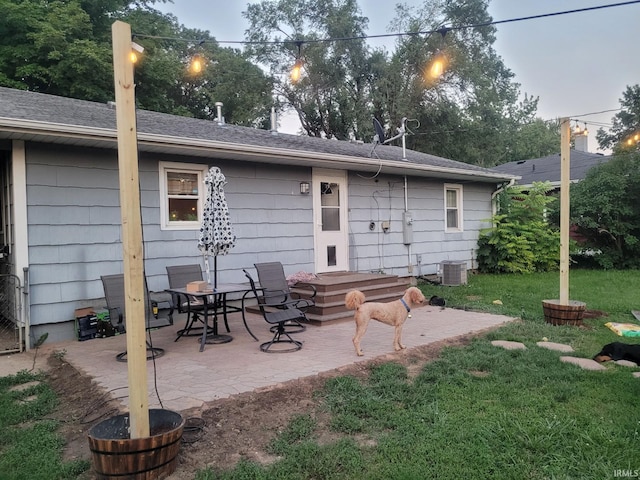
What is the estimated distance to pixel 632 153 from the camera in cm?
1241

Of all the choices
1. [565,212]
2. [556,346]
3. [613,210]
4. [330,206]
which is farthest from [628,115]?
[556,346]

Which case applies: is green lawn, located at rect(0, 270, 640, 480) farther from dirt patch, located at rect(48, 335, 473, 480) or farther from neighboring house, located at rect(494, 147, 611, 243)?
neighboring house, located at rect(494, 147, 611, 243)

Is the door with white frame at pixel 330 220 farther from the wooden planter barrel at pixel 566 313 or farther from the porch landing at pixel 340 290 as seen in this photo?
the wooden planter barrel at pixel 566 313

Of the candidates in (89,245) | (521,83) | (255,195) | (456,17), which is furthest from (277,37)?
(89,245)

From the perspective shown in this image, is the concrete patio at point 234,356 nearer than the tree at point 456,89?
Yes

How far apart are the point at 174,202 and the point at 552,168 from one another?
55.0 ft

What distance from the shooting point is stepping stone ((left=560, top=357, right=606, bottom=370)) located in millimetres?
4180

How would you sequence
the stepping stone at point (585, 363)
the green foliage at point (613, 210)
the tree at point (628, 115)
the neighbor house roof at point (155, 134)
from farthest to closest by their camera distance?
the tree at point (628, 115), the green foliage at point (613, 210), the neighbor house roof at point (155, 134), the stepping stone at point (585, 363)

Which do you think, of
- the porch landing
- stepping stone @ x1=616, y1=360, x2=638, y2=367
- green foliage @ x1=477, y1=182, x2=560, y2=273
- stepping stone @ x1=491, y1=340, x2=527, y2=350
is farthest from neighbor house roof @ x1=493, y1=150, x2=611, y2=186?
stepping stone @ x1=616, y1=360, x2=638, y2=367

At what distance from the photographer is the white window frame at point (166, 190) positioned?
6406mm

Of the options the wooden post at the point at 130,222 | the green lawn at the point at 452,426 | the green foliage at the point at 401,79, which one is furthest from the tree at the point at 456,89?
the wooden post at the point at 130,222

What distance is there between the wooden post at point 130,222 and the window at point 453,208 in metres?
9.39

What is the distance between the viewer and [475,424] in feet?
9.70

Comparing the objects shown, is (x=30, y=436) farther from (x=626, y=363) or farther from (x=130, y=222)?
(x=626, y=363)
